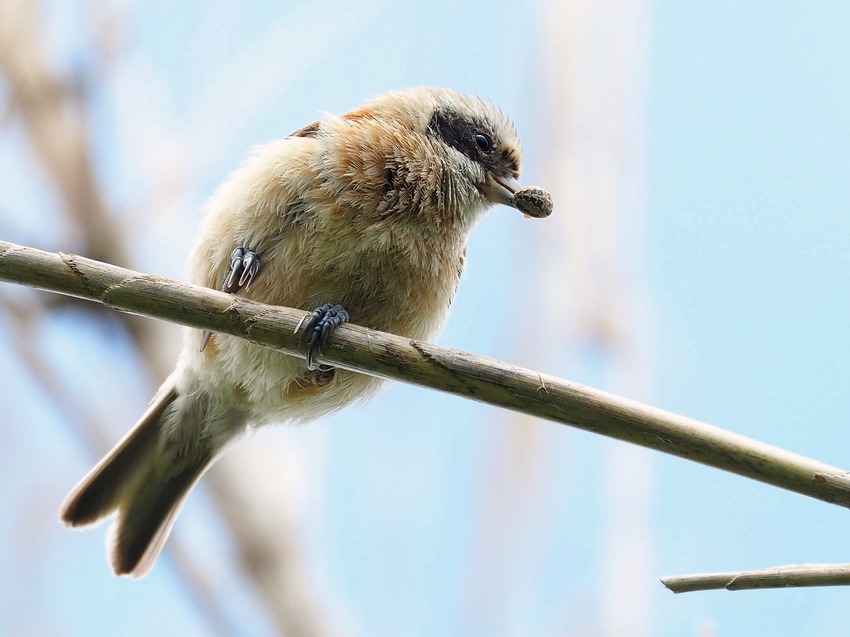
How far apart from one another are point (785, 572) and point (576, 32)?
10.9 ft

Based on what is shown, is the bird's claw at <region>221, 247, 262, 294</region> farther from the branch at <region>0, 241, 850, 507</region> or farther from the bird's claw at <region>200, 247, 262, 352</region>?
the branch at <region>0, 241, 850, 507</region>

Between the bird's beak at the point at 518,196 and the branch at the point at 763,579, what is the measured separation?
1689 mm

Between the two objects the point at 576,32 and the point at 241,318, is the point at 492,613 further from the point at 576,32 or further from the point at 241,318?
the point at 576,32

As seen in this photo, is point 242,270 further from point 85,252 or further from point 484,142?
point 85,252

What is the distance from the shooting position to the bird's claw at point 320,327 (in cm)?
225

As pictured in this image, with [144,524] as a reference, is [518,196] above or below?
above

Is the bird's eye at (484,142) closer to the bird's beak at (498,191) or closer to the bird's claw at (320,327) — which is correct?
the bird's beak at (498,191)

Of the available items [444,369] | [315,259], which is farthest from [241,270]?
[444,369]

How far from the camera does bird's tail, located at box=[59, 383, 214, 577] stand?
10.7 feet

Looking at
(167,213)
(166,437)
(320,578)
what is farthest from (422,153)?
(320,578)

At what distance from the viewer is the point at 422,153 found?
3.01 meters

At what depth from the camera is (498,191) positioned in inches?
126

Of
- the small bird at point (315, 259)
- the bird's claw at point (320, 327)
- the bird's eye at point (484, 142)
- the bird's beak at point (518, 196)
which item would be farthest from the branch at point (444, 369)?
the bird's eye at point (484, 142)

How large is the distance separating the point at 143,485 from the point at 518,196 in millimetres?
1761
